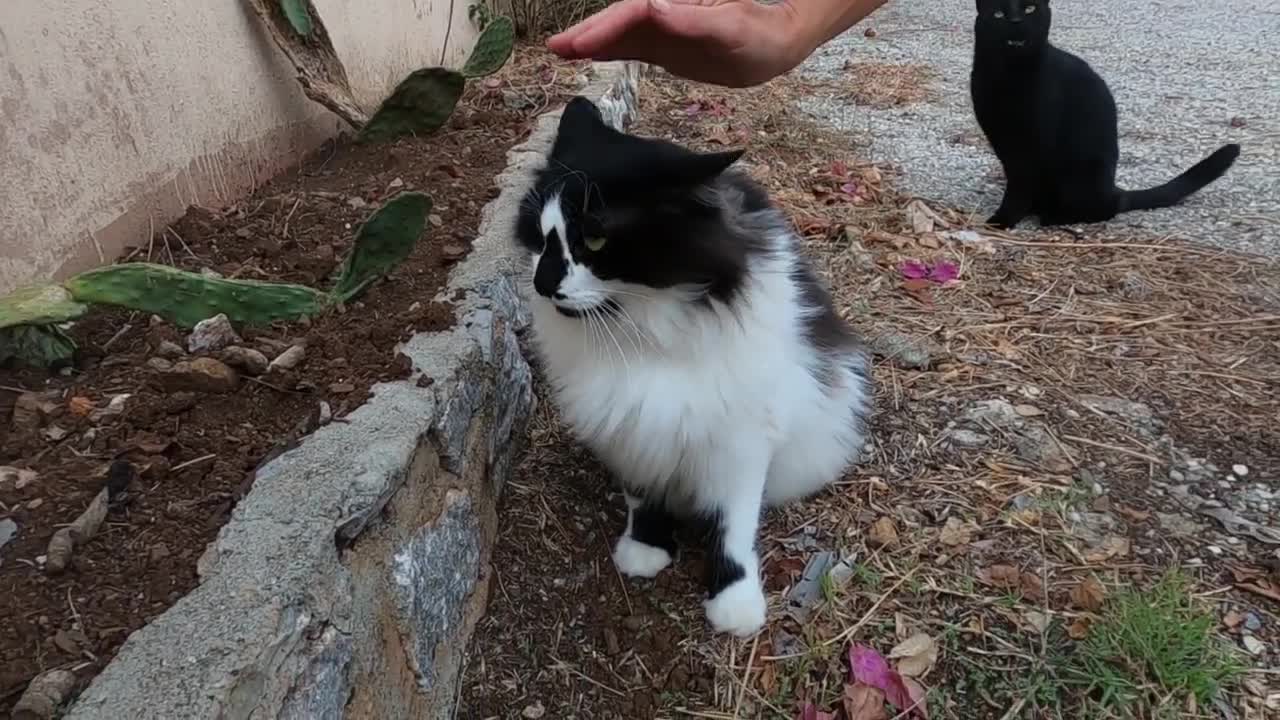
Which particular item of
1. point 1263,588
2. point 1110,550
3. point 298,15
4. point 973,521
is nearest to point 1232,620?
point 1263,588

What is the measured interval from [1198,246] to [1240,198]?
536 mm

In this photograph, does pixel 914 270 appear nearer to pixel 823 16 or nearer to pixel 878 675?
pixel 823 16

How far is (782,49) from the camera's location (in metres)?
1.79

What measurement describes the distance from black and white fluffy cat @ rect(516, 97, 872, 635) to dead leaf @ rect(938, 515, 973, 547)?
0.31 metres

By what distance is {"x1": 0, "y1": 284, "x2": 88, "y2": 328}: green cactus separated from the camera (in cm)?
158

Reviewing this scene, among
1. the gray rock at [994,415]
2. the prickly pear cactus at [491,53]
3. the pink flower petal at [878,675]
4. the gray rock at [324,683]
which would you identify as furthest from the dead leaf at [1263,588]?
the prickly pear cactus at [491,53]

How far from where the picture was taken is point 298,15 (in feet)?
9.16

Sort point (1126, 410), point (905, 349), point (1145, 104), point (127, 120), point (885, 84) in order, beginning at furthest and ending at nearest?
point (885, 84) → point (1145, 104) → point (905, 349) → point (1126, 410) → point (127, 120)

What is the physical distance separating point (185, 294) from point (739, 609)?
3.94 feet

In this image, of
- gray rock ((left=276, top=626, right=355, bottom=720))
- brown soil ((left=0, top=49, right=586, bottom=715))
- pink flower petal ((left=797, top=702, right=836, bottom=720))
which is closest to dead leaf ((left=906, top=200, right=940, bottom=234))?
brown soil ((left=0, top=49, right=586, bottom=715))

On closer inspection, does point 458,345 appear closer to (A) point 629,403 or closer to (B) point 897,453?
(A) point 629,403

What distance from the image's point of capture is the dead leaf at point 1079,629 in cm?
173

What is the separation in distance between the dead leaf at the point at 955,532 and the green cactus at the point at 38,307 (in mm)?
1720

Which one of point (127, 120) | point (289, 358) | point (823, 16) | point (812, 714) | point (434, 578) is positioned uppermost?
point (823, 16)
